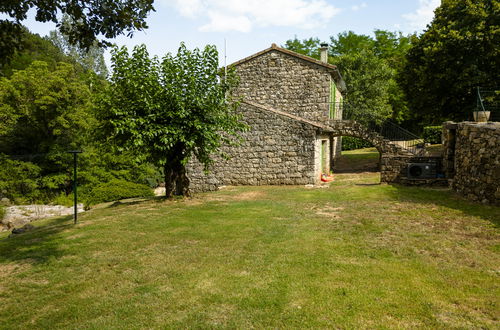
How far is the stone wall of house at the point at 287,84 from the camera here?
19.1m

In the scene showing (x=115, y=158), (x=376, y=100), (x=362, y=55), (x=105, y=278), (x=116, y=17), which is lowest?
(x=105, y=278)

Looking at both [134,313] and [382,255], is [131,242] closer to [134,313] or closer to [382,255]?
[134,313]

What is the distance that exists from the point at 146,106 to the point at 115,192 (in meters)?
9.21

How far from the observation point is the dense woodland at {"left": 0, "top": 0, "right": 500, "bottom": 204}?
11.5 m

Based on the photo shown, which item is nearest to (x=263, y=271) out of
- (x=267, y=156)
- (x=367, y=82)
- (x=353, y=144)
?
(x=267, y=156)

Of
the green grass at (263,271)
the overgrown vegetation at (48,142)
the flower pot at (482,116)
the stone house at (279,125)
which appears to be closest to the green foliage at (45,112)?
the overgrown vegetation at (48,142)

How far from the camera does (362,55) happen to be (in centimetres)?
3148

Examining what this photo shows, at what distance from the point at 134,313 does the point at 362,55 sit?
32.2m

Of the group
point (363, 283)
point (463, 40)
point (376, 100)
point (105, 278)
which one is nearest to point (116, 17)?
point (105, 278)

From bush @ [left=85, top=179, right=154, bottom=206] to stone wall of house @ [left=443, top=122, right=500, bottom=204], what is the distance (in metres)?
15.0

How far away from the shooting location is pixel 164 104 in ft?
37.8

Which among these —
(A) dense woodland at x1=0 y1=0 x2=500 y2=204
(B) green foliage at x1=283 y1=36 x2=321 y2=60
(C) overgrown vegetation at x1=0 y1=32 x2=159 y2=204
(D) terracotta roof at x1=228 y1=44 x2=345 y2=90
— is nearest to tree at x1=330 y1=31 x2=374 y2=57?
(B) green foliage at x1=283 y1=36 x2=321 y2=60

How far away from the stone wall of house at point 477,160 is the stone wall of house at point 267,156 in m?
5.84

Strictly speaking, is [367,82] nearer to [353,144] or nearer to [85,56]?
[353,144]
